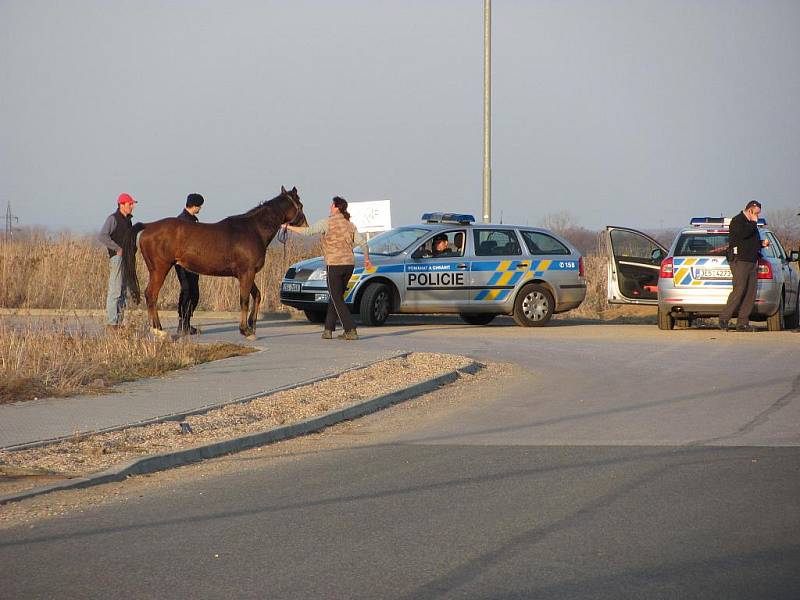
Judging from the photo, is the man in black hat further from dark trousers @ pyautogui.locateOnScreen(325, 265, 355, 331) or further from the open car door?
the open car door

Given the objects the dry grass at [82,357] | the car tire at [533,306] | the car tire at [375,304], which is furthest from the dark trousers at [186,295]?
the car tire at [533,306]

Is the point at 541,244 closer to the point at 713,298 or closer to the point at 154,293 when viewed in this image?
the point at 713,298

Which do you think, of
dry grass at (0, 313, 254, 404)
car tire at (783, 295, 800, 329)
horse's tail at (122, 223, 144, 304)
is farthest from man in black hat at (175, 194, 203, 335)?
car tire at (783, 295, 800, 329)

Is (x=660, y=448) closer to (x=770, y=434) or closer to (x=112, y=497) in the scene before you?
(x=770, y=434)

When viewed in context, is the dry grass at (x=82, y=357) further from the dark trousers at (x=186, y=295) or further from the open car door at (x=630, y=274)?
the open car door at (x=630, y=274)

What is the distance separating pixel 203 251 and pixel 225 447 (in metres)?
9.48

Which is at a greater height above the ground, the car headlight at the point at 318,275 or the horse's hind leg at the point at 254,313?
the car headlight at the point at 318,275

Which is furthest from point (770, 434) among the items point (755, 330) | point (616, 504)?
point (755, 330)

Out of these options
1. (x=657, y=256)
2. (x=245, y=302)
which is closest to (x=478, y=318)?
(x=657, y=256)

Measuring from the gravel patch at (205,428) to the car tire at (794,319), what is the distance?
987 centimetres

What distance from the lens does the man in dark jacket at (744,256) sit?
1969cm

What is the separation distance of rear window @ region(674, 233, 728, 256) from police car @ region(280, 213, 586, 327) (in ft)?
7.41

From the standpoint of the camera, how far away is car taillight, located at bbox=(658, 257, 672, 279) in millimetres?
20406

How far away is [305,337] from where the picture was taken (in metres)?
18.8
